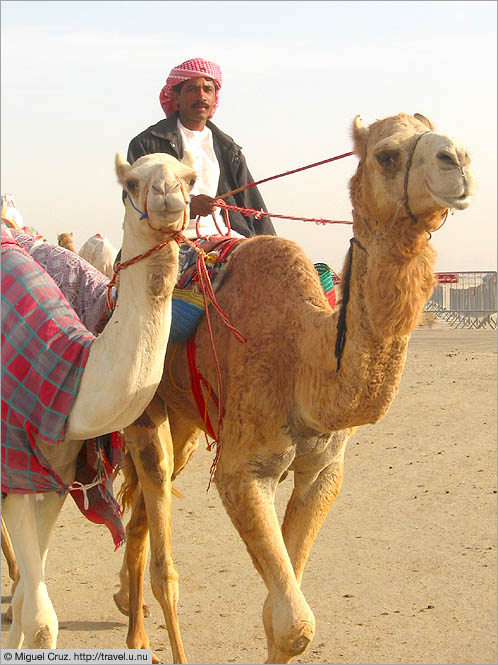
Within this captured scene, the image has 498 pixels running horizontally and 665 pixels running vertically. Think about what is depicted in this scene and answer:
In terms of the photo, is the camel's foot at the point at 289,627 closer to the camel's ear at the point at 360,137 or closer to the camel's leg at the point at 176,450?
the camel's leg at the point at 176,450

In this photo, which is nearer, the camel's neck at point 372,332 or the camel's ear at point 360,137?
the camel's neck at point 372,332

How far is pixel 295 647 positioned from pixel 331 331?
49.7 inches

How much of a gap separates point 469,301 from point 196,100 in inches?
764

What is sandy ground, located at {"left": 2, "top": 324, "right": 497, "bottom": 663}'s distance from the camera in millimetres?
5465

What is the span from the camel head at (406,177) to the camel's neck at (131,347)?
2.48 ft

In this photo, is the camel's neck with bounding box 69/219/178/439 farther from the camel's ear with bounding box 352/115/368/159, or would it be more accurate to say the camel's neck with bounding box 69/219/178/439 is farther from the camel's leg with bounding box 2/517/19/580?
the camel's leg with bounding box 2/517/19/580

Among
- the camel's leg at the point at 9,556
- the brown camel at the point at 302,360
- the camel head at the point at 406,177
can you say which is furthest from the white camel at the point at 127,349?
the camel's leg at the point at 9,556

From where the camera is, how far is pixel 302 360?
4.36 meters

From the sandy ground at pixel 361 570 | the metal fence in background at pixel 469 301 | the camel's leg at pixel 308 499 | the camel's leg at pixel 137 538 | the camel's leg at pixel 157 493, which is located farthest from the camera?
the metal fence in background at pixel 469 301

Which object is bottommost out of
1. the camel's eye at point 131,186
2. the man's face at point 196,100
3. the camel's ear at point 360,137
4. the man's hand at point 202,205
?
the man's hand at point 202,205

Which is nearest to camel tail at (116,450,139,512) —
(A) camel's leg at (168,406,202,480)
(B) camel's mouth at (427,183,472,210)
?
(A) camel's leg at (168,406,202,480)

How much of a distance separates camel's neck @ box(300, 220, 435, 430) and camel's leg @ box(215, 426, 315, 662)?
33 centimetres

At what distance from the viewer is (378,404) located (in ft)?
13.4

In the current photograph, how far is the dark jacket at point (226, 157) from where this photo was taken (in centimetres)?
547
